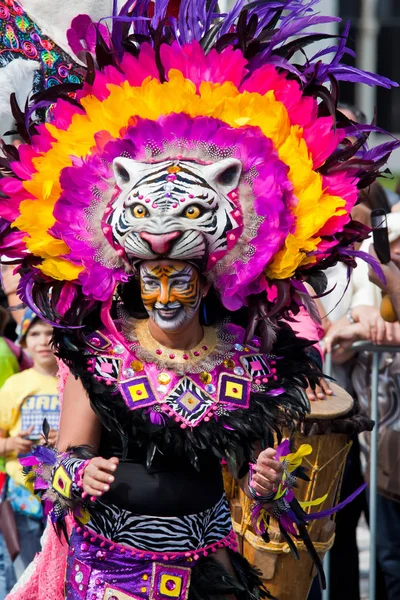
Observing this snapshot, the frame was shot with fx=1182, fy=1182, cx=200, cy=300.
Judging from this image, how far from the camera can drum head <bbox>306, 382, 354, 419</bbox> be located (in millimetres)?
4230

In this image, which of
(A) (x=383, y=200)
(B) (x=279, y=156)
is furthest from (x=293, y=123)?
(A) (x=383, y=200)

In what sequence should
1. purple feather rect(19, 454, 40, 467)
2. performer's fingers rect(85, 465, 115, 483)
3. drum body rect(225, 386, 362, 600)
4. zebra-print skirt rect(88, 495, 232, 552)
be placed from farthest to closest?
drum body rect(225, 386, 362, 600) → purple feather rect(19, 454, 40, 467) → zebra-print skirt rect(88, 495, 232, 552) → performer's fingers rect(85, 465, 115, 483)

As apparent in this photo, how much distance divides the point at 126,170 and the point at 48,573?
4.31ft

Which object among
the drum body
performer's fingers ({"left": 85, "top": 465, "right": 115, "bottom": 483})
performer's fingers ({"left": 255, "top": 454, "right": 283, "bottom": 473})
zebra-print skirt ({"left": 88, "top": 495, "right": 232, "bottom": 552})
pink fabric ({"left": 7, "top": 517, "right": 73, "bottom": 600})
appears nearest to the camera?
performer's fingers ({"left": 85, "top": 465, "right": 115, "bottom": 483})

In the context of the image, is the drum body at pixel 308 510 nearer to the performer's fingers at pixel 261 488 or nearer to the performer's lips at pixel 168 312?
the performer's fingers at pixel 261 488

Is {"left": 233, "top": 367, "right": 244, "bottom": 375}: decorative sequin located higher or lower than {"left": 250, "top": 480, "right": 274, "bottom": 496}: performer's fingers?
higher

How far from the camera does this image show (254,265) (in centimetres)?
330

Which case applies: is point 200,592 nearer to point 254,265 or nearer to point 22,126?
point 254,265

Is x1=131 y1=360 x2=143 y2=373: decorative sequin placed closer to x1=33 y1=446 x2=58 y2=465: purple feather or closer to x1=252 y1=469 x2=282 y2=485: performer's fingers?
x1=33 y1=446 x2=58 y2=465: purple feather

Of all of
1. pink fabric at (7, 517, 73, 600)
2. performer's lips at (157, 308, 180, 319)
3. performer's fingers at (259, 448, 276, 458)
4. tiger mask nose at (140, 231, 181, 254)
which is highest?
tiger mask nose at (140, 231, 181, 254)

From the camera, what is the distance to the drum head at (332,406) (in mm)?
4230

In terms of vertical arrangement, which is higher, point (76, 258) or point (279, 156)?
point (279, 156)

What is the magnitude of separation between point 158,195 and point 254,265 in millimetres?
340

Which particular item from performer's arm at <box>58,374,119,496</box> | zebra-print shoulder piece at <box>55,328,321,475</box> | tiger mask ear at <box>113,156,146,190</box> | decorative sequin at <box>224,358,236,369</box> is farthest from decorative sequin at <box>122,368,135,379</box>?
tiger mask ear at <box>113,156,146,190</box>
